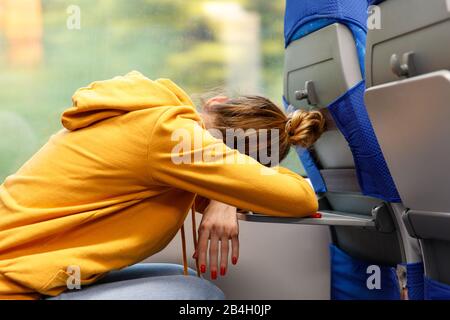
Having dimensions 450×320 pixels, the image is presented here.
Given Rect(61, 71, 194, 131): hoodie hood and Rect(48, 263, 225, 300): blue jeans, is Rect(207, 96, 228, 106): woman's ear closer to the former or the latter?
Rect(61, 71, 194, 131): hoodie hood

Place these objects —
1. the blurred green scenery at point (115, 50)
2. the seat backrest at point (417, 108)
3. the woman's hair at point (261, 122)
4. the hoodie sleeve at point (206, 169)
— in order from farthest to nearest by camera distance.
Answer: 1. the blurred green scenery at point (115, 50)
2. the woman's hair at point (261, 122)
3. the hoodie sleeve at point (206, 169)
4. the seat backrest at point (417, 108)

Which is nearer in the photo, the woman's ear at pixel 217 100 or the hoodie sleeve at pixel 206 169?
the hoodie sleeve at pixel 206 169

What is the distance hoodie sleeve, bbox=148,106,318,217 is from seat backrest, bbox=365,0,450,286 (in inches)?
9.4

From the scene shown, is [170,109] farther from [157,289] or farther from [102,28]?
[102,28]

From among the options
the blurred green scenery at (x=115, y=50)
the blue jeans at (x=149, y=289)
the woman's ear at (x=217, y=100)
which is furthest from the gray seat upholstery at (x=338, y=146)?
the blue jeans at (x=149, y=289)

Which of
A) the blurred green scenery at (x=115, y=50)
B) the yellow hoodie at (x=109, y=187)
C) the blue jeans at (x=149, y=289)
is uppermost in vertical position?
the blurred green scenery at (x=115, y=50)

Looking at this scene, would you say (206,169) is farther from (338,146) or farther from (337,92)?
(338,146)

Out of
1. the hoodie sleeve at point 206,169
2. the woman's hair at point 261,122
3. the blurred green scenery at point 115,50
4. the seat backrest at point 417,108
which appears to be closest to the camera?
the seat backrest at point 417,108

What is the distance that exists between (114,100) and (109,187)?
0.58ft

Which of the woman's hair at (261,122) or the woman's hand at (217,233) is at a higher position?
the woman's hair at (261,122)

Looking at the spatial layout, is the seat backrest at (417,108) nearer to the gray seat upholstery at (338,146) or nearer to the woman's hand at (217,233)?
the gray seat upholstery at (338,146)

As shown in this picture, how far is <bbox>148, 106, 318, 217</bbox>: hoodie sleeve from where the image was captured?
1.17 metres

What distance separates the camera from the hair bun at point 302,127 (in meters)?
1.42
